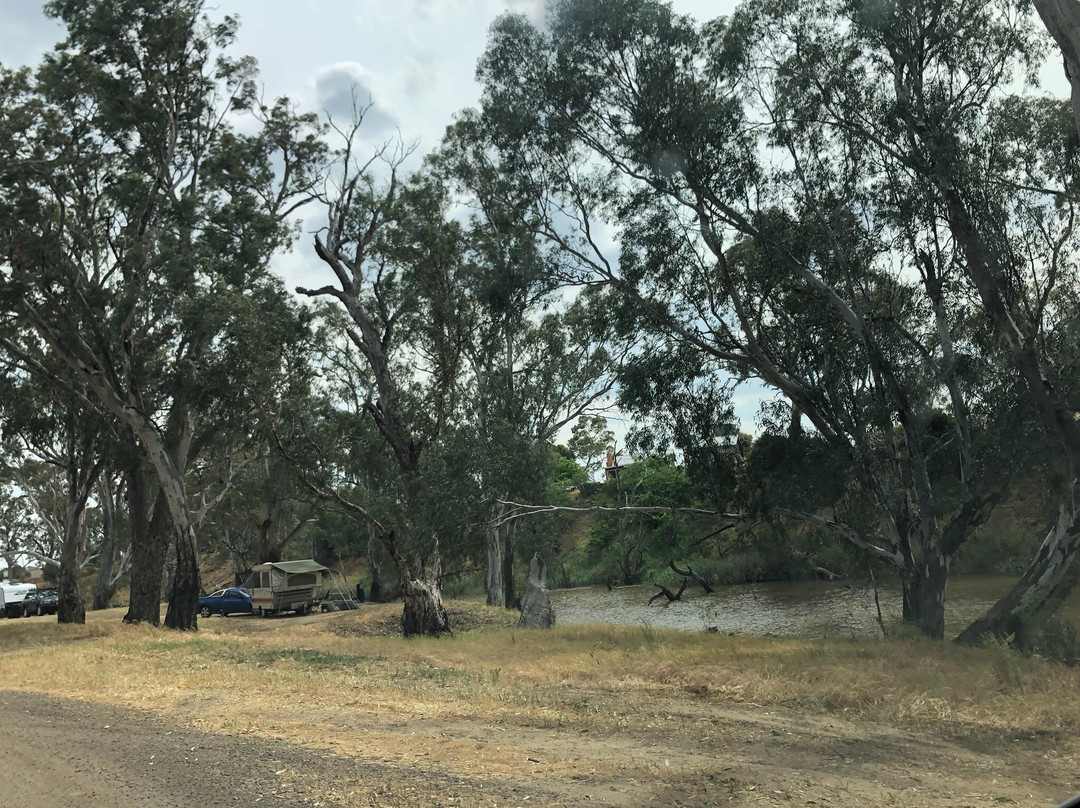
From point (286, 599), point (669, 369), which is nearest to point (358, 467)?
point (286, 599)

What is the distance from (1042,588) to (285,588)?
3070 cm

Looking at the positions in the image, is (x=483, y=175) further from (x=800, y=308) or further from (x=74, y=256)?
(x=74, y=256)

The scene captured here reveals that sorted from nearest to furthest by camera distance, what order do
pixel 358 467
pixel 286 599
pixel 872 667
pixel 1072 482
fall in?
pixel 872 667, pixel 1072 482, pixel 358 467, pixel 286 599

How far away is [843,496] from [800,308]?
419cm

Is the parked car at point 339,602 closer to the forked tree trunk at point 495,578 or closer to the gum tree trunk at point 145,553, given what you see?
the forked tree trunk at point 495,578

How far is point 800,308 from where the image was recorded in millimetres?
18828

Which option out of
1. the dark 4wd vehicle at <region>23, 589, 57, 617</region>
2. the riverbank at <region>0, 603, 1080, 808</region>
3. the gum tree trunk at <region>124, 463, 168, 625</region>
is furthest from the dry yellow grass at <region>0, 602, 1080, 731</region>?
the dark 4wd vehicle at <region>23, 589, 57, 617</region>

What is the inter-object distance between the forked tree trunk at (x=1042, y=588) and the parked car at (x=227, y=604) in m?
33.3

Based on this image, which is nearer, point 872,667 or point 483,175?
point 872,667

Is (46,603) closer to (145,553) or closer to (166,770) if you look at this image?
(145,553)

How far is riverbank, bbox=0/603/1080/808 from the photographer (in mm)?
5922

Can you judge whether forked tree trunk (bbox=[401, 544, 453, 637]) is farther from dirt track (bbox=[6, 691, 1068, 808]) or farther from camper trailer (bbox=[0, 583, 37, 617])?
camper trailer (bbox=[0, 583, 37, 617])

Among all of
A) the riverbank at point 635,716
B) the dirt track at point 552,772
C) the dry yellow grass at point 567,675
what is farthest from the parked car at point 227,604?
the dirt track at point 552,772

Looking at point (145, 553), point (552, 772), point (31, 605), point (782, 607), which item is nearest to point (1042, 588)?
point (552, 772)
